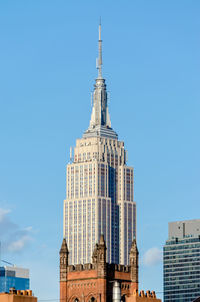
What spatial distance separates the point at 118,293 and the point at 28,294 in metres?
55.0

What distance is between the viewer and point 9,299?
582 feet

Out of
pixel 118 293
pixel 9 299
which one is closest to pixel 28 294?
pixel 9 299

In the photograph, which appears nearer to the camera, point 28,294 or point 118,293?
point 118,293

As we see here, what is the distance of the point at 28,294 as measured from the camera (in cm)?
18650

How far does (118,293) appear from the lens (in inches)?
5266

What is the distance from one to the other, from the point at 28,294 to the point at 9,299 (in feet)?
31.0

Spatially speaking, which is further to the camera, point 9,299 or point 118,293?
point 9,299

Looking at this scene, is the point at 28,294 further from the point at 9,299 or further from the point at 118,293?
the point at 118,293

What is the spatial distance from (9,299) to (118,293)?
47.0 meters
